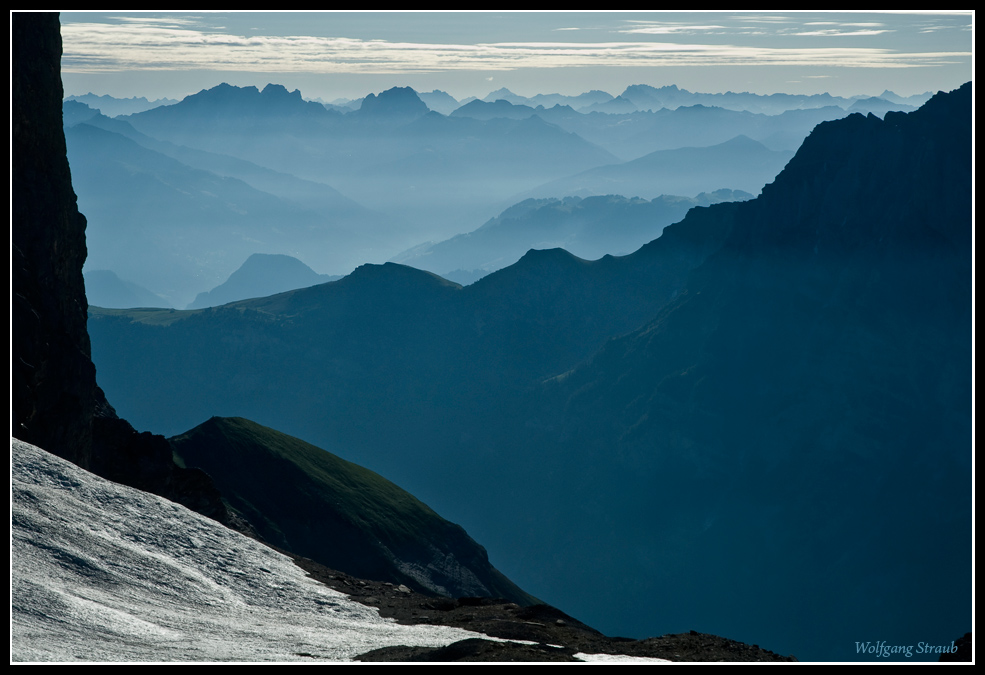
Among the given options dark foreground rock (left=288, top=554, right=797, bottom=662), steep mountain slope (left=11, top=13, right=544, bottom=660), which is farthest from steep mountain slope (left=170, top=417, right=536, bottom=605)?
dark foreground rock (left=288, top=554, right=797, bottom=662)

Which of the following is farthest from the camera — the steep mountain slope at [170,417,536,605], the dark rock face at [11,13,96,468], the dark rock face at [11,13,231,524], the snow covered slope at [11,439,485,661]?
the steep mountain slope at [170,417,536,605]

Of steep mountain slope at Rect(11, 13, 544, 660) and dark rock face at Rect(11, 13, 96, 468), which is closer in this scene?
steep mountain slope at Rect(11, 13, 544, 660)

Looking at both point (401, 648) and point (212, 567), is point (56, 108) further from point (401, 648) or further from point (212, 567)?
point (401, 648)

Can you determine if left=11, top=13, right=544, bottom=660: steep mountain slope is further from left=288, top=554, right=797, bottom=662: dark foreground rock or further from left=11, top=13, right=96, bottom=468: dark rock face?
left=288, top=554, right=797, bottom=662: dark foreground rock

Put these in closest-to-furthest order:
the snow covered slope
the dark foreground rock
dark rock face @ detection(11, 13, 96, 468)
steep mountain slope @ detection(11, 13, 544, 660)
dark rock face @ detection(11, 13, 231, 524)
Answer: the snow covered slope → the dark foreground rock → steep mountain slope @ detection(11, 13, 544, 660) → dark rock face @ detection(11, 13, 96, 468) → dark rock face @ detection(11, 13, 231, 524)

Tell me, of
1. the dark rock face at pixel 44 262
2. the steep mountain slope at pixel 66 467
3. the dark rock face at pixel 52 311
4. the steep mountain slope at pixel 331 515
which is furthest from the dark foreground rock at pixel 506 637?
the steep mountain slope at pixel 331 515

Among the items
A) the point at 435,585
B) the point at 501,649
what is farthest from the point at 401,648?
the point at 435,585
